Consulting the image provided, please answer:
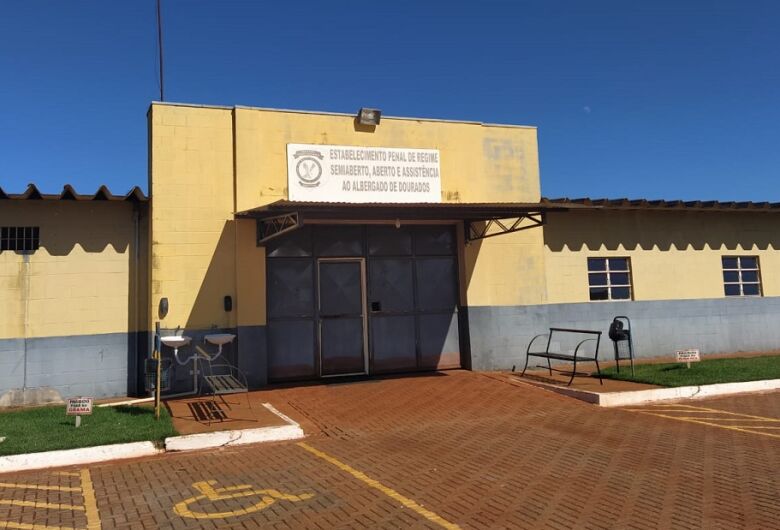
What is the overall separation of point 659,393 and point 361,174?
24.0 ft

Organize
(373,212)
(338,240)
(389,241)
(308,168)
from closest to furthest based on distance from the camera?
1. (373,212)
2. (308,168)
3. (338,240)
4. (389,241)

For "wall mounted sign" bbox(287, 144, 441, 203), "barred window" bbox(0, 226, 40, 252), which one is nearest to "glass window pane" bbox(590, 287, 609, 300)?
"wall mounted sign" bbox(287, 144, 441, 203)

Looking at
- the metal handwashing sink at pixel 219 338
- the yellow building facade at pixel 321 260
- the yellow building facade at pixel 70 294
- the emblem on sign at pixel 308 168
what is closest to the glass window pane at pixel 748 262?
the yellow building facade at pixel 321 260

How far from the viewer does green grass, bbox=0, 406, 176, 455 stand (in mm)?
7586

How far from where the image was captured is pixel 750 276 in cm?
1694

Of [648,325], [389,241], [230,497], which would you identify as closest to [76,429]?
[230,497]

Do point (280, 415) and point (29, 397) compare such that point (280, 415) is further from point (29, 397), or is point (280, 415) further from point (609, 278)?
point (609, 278)

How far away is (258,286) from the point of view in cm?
1177

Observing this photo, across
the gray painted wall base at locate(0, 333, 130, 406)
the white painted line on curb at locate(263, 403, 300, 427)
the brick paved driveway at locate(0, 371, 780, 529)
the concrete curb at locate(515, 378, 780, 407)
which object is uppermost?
the gray painted wall base at locate(0, 333, 130, 406)

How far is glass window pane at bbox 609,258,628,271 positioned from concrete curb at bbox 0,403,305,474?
1009 centimetres

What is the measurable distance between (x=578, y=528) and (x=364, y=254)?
8.66 metres

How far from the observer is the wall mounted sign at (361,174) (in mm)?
12430

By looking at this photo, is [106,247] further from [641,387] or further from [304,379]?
[641,387]

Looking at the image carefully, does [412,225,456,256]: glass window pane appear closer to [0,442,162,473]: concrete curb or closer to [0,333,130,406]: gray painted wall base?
[0,333,130,406]: gray painted wall base
